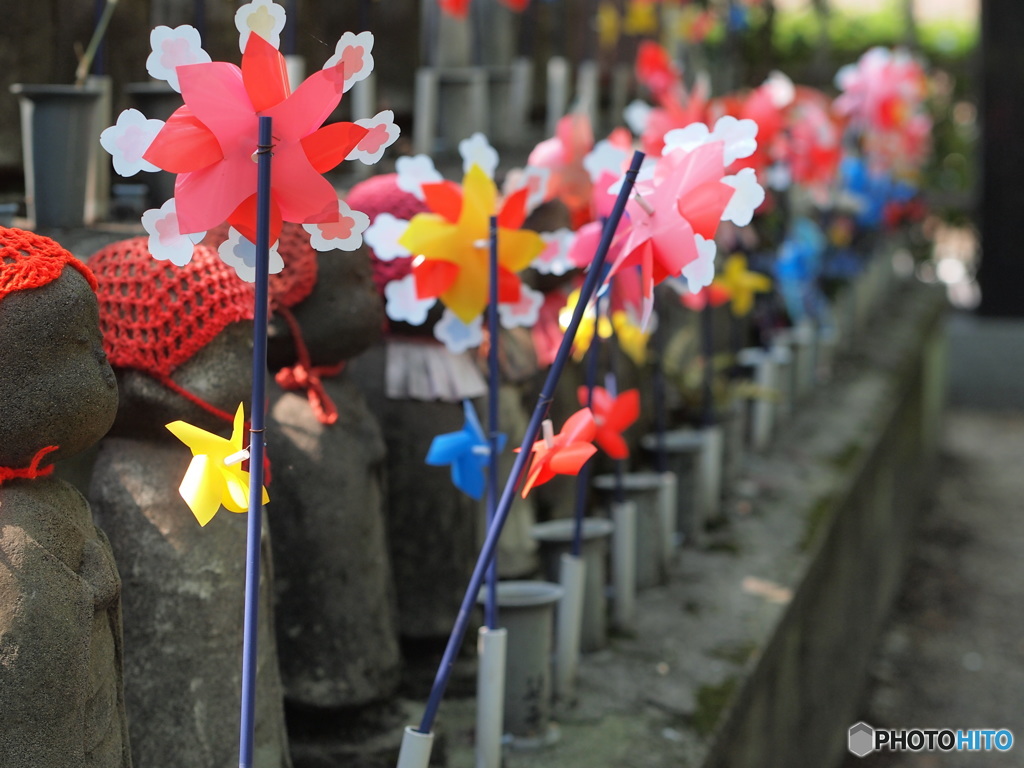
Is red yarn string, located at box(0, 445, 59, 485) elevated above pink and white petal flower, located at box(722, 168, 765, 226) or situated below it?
below

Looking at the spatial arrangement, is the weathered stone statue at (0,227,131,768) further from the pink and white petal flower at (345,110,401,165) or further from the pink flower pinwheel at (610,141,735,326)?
the pink flower pinwheel at (610,141,735,326)

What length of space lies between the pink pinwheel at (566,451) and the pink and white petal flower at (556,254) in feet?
1.60

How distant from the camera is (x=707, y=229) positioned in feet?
4.89

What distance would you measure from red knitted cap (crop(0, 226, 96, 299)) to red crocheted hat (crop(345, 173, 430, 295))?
2.72 feet

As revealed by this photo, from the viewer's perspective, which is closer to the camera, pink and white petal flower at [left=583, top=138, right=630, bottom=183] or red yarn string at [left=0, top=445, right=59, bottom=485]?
red yarn string at [left=0, top=445, right=59, bottom=485]

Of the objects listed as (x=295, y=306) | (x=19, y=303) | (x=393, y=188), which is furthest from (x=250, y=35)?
(x=393, y=188)

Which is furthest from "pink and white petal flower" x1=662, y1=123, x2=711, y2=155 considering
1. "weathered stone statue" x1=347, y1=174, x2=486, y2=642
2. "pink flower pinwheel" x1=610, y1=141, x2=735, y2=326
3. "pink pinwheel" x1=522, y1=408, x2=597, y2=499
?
"weathered stone statue" x1=347, y1=174, x2=486, y2=642

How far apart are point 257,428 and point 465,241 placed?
0.67 metres

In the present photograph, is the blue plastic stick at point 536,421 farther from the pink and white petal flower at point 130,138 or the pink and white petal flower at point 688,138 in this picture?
→ the pink and white petal flower at point 130,138

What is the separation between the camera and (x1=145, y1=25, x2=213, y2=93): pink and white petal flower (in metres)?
1.19

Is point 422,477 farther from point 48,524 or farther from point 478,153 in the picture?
point 48,524

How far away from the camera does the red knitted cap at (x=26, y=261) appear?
3.95ft

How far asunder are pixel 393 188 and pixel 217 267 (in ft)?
1.86

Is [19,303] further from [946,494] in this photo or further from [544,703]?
[946,494]
